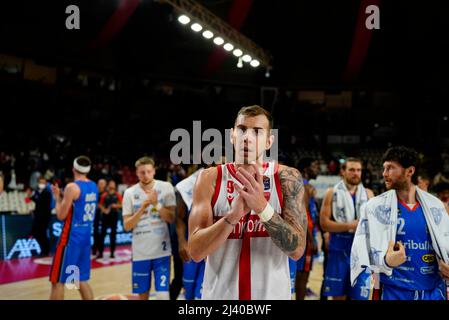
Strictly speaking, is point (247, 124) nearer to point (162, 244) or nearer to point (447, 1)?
point (162, 244)

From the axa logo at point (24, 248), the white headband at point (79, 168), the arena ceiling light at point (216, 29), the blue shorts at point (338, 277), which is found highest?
the arena ceiling light at point (216, 29)

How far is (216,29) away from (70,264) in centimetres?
808

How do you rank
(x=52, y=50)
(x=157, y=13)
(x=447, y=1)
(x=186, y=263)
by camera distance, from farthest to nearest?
(x=157, y=13) → (x=52, y=50) → (x=447, y=1) → (x=186, y=263)

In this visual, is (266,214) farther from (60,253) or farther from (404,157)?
(60,253)

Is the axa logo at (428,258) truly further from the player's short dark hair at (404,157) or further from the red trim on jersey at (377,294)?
the player's short dark hair at (404,157)

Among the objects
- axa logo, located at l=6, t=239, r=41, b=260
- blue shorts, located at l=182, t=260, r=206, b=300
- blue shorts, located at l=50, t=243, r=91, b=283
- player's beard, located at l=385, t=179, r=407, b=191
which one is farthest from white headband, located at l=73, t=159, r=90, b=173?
axa logo, located at l=6, t=239, r=41, b=260

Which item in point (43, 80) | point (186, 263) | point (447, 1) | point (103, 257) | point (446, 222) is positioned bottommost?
point (103, 257)

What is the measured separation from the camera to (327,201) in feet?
16.1

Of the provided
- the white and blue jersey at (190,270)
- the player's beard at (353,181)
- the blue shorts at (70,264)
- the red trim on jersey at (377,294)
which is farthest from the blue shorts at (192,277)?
the red trim on jersey at (377,294)

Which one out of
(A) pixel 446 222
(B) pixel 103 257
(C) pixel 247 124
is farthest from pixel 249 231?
(B) pixel 103 257

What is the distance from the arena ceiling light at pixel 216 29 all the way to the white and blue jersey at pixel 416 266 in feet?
25.2

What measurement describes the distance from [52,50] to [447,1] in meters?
12.3

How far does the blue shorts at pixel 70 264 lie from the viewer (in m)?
5.00

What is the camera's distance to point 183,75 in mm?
17609
